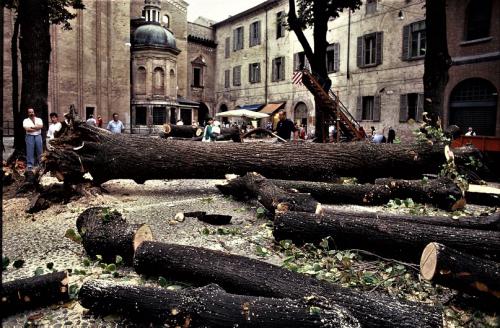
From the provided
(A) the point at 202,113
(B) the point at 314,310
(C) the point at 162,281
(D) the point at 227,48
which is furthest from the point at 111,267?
(A) the point at 202,113

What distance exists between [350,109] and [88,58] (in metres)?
20.1

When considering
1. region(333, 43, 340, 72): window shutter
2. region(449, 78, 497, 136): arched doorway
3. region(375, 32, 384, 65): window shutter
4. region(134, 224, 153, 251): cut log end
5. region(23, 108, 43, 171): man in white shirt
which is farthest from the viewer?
region(333, 43, 340, 72): window shutter

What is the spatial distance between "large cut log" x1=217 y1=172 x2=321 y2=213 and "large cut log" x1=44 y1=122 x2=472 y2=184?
0.50 m

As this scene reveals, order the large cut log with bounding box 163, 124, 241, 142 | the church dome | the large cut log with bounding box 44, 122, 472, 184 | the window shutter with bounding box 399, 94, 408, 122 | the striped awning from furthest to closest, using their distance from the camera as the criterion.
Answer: the church dome, the striped awning, the window shutter with bounding box 399, 94, 408, 122, the large cut log with bounding box 163, 124, 241, 142, the large cut log with bounding box 44, 122, 472, 184

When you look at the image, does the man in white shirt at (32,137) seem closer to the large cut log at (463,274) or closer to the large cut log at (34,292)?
the large cut log at (34,292)

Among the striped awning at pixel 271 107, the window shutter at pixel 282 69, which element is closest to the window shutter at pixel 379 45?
the window shutter at pixel 282 69

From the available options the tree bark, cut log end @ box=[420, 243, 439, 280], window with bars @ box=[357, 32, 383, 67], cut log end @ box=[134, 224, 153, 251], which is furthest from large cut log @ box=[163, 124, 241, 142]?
cut log end @ box=[420, 243, 439, 280]

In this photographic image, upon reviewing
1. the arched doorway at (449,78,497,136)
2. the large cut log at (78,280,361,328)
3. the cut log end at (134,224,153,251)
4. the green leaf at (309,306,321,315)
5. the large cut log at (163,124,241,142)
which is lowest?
the large cut log at (78,280,361,328)

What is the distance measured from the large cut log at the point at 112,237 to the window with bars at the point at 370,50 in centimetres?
2292

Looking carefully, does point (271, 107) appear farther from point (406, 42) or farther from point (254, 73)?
point (406, 42)

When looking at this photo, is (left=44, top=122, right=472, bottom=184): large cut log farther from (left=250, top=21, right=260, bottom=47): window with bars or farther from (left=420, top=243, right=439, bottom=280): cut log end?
(left=250, top=21, right=260, bottom=47): window with bars

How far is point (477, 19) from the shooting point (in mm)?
18406

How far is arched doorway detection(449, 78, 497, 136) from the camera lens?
1786 cm

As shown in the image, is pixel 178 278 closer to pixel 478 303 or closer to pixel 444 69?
pixel 478 303
